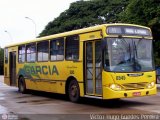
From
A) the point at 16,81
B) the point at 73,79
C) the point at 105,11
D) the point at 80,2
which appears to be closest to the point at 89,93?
the point at 73,79

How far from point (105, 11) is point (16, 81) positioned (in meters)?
31.2

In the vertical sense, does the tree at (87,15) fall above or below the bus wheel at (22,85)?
above

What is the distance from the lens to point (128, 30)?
15.6 m

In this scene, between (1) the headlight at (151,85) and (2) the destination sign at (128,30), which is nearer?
(2) the destination sign at (128,30)

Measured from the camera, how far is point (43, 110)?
14.6 metres

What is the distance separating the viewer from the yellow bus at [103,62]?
48.5 ft

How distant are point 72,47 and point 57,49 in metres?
1.54

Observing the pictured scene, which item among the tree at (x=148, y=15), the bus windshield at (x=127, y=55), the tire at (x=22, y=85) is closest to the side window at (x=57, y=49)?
the bus windshield at (x=127, y=55)

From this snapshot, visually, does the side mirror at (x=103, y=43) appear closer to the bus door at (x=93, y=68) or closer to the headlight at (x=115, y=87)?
the bus door at (x=93, y=68)

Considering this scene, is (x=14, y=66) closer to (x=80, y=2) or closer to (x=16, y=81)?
(x=16, y=81)

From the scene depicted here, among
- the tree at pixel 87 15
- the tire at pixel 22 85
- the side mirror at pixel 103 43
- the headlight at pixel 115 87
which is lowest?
the tire at pixel 22 85

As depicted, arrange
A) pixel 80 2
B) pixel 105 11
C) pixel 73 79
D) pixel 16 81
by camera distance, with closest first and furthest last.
Answer: pixel 73 79 < pixel 16 81 < pixel 105 11 < pixel 80 2

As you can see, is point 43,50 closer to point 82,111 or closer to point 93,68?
point 93,68

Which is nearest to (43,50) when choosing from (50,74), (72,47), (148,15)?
(50,74)
